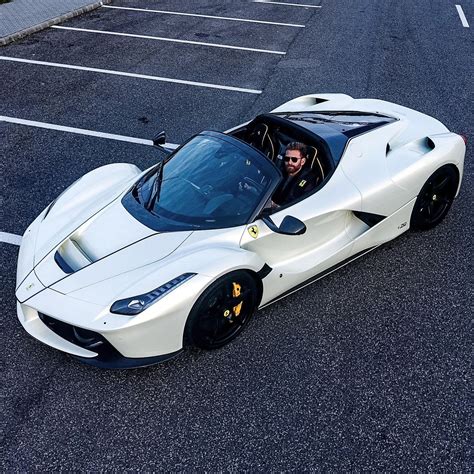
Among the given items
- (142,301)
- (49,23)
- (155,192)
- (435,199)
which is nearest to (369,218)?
(435,199)

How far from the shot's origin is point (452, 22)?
1138cm

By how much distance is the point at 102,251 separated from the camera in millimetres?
3486

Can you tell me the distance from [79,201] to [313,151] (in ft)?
6.24

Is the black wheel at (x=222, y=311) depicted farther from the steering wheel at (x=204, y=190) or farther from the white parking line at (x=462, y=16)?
the white parking line at (x=462, y=16)

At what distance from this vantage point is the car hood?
3.31 metres

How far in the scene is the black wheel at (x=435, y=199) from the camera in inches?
176

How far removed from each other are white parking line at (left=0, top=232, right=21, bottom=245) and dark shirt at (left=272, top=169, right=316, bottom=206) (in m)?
2.36

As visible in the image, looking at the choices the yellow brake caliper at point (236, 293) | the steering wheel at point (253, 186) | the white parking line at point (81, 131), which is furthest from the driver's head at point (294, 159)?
the white parking line at point (81, 131)

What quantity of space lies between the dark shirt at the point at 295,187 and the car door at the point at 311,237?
114mm

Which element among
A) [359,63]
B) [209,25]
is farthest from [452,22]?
[209,25]

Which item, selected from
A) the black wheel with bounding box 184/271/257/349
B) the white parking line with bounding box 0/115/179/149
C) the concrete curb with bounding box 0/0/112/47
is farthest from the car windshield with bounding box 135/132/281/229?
the concrete curb with bounding box 0/0/112/47

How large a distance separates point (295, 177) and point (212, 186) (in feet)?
2.24

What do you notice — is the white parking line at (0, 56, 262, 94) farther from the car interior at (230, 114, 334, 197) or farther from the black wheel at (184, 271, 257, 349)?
the black wheel at (184, 271, 257, 349)

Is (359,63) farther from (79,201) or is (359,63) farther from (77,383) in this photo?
(77,383)
